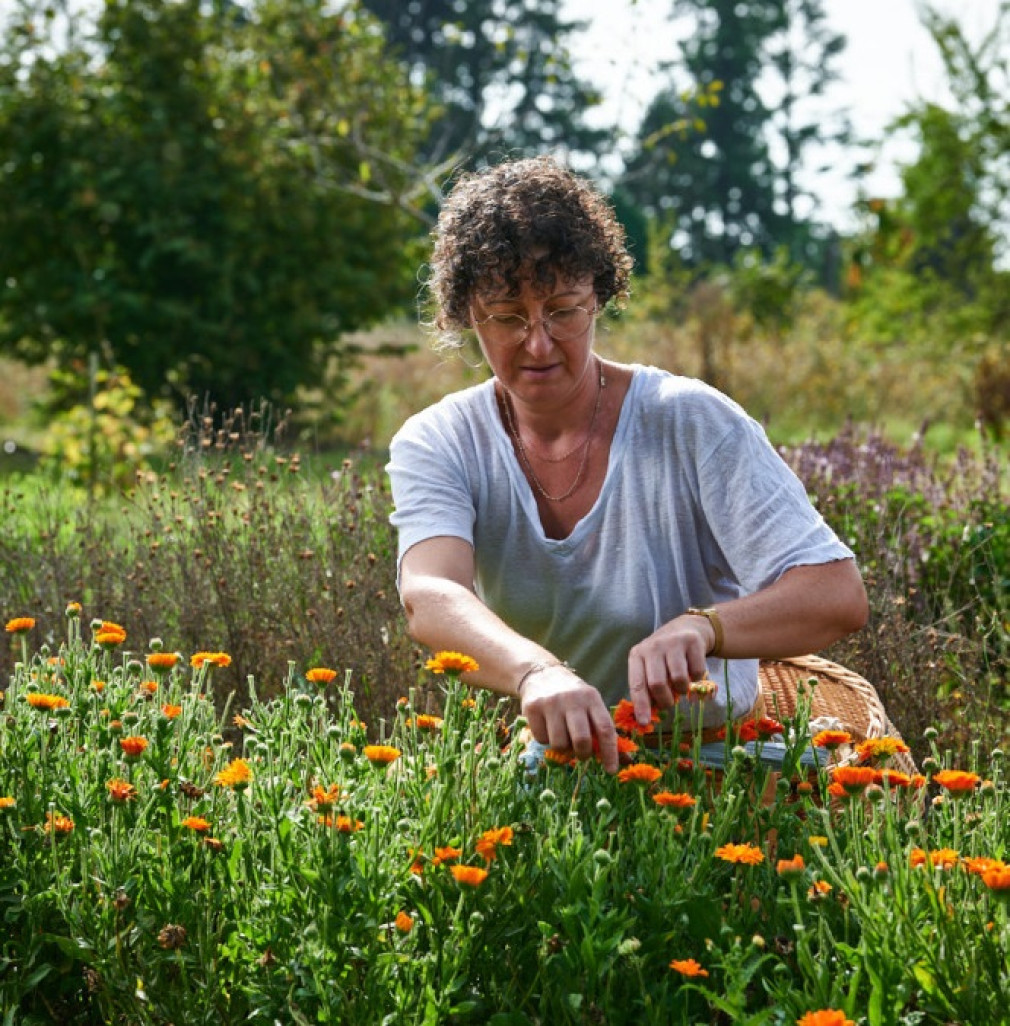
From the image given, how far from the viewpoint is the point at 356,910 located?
173 centimetres

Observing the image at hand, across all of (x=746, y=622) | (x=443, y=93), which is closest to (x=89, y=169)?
(x=746, y=622)

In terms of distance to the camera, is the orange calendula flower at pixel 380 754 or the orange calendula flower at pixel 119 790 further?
the orange calendula flower at pixel 119 790

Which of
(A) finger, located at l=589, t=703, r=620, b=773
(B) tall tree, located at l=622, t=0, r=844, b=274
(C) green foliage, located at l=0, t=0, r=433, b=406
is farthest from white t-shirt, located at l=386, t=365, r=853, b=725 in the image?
(B) tall tree, located at l=622, t=0, r=844, b=274

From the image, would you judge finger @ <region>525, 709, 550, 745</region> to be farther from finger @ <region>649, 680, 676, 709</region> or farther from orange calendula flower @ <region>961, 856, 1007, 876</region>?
orange calendula flower @ <region>961, 856, 1007, 876</region>

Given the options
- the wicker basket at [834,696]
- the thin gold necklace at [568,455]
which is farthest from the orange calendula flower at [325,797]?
the wicker basket at [834,696]

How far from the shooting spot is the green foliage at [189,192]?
11430 millimetres

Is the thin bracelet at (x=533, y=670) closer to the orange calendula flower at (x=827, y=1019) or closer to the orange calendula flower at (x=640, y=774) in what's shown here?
the orange calendula flower at (x=640, y=774)

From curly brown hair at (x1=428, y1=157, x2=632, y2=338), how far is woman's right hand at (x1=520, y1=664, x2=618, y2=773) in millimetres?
962

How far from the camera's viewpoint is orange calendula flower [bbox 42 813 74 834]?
1.90 meters

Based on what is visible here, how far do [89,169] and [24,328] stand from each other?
4.71ft

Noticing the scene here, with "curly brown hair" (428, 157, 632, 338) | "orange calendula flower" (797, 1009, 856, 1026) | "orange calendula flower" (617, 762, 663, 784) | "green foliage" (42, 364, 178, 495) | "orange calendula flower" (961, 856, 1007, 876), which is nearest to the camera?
"orange calendula flower" (797, 1009, 856, 1026)

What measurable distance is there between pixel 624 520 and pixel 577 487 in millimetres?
161

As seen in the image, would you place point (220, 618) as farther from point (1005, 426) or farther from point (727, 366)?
point (727, 366)

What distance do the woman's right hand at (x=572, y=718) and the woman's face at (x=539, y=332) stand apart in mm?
884
